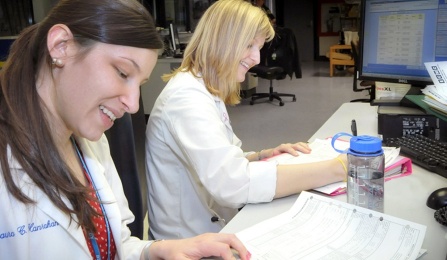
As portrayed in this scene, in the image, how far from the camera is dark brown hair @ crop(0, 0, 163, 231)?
2.62ft

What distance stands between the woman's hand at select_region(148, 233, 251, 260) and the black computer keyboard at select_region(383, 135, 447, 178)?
25.9 inches

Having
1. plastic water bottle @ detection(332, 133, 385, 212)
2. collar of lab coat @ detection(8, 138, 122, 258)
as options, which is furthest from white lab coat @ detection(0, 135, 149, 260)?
plastic water bottle @ detection(332, 133, 385, 212)

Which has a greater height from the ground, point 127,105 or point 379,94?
point 127,105

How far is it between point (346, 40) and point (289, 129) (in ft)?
16.1

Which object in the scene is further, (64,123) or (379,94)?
(379,94)

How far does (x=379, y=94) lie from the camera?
79.7 inches

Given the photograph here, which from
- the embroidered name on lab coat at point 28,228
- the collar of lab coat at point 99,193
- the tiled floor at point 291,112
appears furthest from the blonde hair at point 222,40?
the tiled floor at point 291,112

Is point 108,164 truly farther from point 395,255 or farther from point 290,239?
point 395,255

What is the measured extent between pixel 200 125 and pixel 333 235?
0.44m

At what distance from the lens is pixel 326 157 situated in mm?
1292

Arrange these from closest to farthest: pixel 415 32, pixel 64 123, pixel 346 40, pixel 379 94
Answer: pixel 64 123, pixel 415 32, pixel 379 94, pixel 346 40

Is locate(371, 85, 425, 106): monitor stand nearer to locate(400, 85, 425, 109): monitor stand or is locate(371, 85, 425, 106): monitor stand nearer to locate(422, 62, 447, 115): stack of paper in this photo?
locate(400, 85, 425, 109): monitor stand

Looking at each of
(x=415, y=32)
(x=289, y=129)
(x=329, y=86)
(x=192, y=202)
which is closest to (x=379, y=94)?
(x=415, y=32)

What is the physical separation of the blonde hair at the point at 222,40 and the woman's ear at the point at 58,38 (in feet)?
1.85
